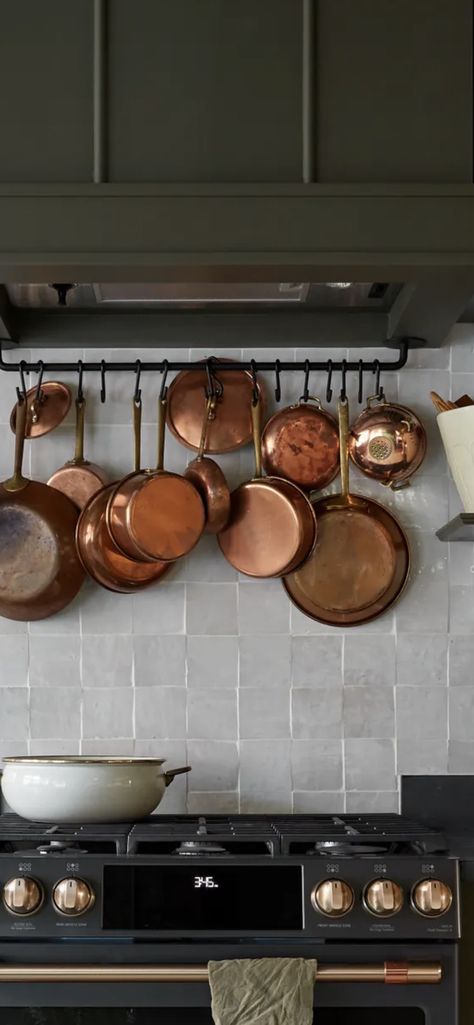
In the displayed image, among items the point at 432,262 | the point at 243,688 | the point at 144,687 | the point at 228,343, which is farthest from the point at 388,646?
the point at 432,262

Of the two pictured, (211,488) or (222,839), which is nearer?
(222,839)

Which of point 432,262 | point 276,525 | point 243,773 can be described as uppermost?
point 432,262

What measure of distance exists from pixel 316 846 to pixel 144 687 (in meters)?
0.59

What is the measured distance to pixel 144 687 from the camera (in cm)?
246

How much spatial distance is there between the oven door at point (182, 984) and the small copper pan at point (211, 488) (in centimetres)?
83

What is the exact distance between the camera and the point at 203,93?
201 cm

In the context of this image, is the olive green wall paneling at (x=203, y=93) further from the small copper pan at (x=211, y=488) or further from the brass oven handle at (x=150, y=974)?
the brass oven handle at (x=150, y=974)

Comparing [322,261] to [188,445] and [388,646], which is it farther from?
[388,646]

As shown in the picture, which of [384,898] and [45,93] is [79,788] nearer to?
[384,898]

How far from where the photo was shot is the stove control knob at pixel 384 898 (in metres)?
1.88

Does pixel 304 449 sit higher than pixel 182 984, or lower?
higher

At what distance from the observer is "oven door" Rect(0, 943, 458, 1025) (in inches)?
73.2

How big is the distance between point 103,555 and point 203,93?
87cm

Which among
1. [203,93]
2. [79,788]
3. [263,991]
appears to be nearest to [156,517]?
[79,788]
